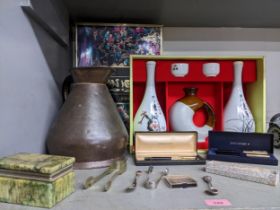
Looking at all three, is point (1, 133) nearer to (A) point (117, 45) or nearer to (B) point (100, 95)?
(B) point (100, 95)

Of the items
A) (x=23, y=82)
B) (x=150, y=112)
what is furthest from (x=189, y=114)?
(x=23, y=82)

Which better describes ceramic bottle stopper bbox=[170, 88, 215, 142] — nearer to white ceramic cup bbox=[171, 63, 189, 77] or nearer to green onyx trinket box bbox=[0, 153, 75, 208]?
white ceramic cup bbox=[171, 63, 189, 77]

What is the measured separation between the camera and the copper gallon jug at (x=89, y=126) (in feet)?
1.80

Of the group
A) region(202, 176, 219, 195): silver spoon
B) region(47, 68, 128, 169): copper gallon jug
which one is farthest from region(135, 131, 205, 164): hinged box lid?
region(202, 176, 219, 195): silver spoon

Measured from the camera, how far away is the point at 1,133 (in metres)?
0.43

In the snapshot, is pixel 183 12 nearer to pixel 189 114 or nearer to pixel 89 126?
pixel 189 114

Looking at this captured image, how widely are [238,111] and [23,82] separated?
53 cm

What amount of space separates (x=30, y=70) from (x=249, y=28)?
72cm

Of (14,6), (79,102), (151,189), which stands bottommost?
(151,189)

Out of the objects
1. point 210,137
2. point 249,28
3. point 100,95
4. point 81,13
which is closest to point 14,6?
point 100,95

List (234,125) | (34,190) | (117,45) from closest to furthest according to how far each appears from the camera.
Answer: (34,190), (234,125), (117,45)

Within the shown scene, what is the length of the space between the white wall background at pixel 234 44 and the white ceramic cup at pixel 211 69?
20cm

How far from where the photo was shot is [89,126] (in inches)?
22.0

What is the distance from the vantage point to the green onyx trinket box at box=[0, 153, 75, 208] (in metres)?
0.38
